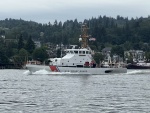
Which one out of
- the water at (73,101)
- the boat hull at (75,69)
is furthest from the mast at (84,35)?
the water at (73,101)

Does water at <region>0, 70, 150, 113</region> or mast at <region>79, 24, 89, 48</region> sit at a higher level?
mast at <region>79, 24, 89, 48</region>

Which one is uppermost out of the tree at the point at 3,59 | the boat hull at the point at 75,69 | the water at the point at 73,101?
the tree at the point at 3,59

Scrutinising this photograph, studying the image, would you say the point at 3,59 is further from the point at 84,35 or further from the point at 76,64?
the point at 76,64

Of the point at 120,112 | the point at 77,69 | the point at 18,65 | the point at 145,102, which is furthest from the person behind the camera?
the point at 18,65

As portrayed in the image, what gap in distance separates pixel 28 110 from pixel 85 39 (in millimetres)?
66073

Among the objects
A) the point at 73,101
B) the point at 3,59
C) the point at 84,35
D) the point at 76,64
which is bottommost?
the point at 73,101

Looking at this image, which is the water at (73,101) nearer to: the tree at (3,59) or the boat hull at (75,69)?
the boat hull at (75,69)

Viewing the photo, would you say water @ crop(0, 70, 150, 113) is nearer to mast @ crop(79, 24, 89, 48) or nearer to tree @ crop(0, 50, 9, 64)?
mast @ crop(79, 24, 89, 48)

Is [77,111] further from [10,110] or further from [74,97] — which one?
[74,97]

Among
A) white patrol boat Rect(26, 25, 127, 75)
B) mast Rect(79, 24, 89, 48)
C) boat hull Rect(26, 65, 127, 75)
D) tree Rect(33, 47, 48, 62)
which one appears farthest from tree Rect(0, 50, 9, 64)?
white patrol boat Rect(26, 25, 127, 75)

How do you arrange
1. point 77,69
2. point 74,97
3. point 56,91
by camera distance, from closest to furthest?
point 74,97 → point 56,91 → point 77,69

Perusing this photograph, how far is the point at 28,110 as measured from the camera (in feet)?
144

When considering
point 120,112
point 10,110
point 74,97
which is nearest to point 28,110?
point 10,110

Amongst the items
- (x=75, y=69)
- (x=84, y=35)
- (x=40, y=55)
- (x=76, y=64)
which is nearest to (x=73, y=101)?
(x=75, y=69)
